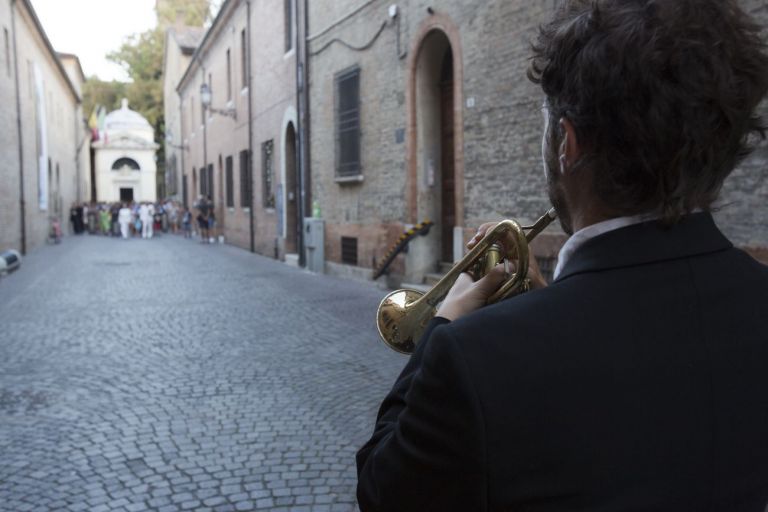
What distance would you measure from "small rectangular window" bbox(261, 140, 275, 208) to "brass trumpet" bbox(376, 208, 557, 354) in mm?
19125

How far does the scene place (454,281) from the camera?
1.55 meters

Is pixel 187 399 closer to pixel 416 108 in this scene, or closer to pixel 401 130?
pixel 416 108

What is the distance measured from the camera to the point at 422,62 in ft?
38.1

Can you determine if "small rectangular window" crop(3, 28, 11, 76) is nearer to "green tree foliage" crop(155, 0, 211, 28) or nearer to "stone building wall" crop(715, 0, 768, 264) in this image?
"stone building wall" crop(715, 0, 768, 264)

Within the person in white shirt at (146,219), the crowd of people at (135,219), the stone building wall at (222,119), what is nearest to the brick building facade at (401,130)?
the stone building wall at (222,119)

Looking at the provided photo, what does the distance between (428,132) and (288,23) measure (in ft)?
27.3

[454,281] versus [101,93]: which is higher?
[101,93]

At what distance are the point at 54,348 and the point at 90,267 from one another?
35.0 ft

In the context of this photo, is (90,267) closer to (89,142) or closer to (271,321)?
(271,321)

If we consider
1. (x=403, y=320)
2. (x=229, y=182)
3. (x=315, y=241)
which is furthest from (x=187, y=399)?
(x=229, y=182)

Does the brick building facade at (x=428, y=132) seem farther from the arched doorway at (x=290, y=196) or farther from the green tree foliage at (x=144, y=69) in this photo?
the green tree foliage at (x=144, y=69)

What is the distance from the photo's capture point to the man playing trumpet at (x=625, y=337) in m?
1.01

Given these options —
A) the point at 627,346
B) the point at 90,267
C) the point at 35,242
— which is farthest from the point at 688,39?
the point at 35,242

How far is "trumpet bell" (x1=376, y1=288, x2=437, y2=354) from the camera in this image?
5.65ft
